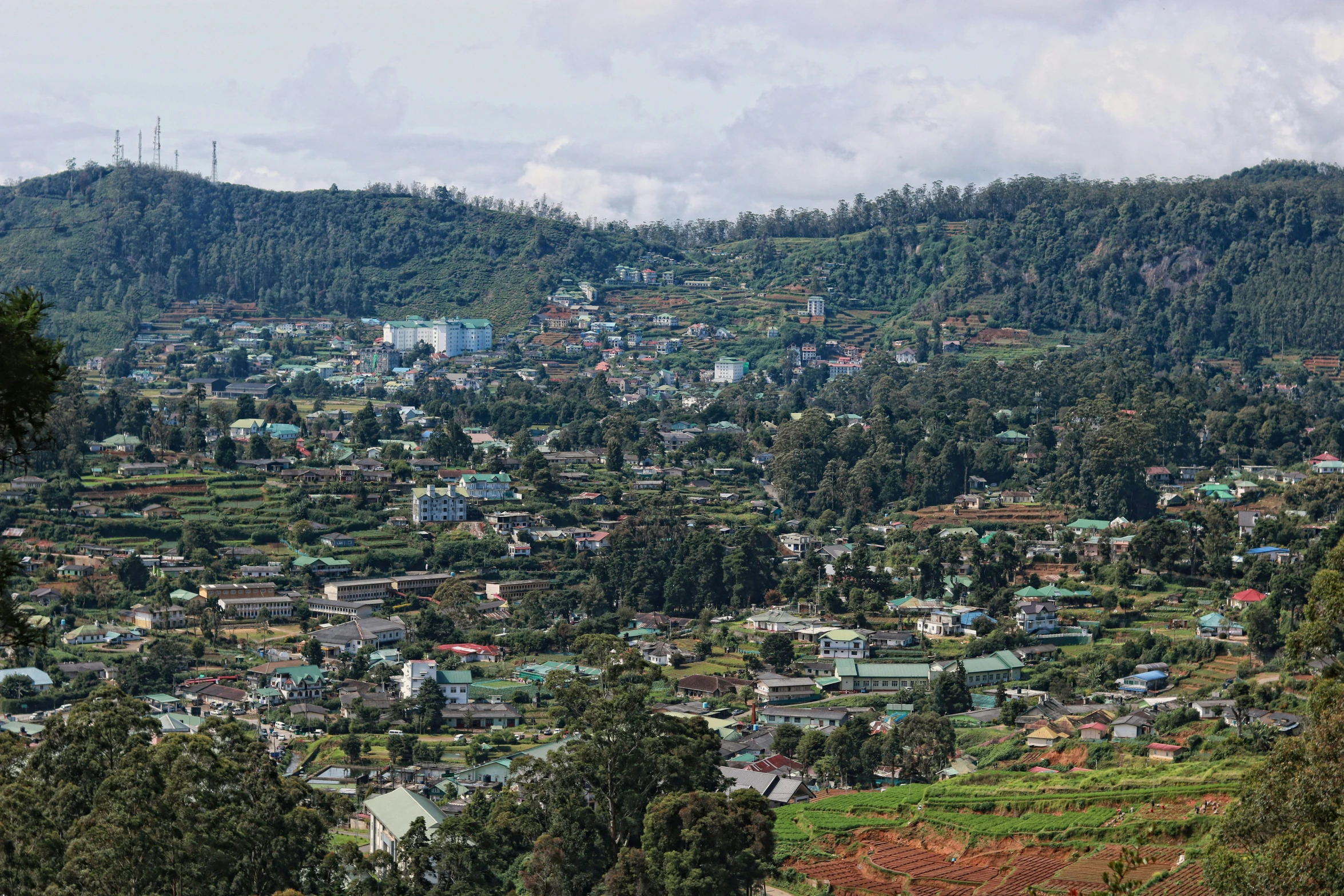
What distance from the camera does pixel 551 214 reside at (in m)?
128

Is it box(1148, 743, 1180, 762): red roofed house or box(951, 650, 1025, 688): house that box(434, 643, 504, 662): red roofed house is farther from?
box(1148, 743, 1180, 762): red roofed house

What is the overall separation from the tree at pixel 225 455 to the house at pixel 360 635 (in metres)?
16.1

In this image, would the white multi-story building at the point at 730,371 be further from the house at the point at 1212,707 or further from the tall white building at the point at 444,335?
the house at the point at 1212,707

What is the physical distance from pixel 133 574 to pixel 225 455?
12775 millimetres

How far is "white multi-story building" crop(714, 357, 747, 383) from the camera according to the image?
98875 millimetres

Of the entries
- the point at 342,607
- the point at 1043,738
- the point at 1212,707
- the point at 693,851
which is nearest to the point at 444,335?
the point at 342,607

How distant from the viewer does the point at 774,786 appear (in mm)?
34469

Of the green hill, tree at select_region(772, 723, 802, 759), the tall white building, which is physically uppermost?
the green hill

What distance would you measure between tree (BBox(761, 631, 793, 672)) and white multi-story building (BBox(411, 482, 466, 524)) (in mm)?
17516

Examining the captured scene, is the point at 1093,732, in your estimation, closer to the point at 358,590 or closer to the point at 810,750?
the point at 810,750

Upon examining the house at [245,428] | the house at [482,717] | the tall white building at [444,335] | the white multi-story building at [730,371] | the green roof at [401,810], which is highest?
the tall white building at [444,335]

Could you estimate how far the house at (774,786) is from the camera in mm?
33812

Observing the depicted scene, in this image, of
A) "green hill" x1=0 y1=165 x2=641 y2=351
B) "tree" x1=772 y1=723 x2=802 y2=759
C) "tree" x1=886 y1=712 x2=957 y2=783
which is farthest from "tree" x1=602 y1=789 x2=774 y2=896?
"green hill" x1=0 y1=165 x2=641 y2=351

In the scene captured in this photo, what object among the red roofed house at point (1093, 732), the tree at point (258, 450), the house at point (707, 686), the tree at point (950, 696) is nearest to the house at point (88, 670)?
the house at point (707, 686)
